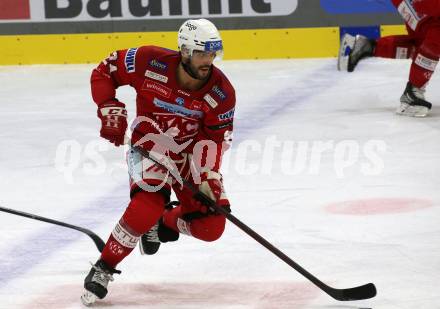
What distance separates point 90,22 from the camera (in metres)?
9.48

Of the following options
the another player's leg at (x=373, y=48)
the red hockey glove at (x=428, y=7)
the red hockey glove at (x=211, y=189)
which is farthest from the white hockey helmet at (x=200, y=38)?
the another player's leg at (x=373, y=48)

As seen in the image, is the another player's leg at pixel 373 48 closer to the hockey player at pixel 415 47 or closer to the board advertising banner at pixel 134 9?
the hockey player at pixel 415 47

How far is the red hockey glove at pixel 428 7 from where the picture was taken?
716 cm

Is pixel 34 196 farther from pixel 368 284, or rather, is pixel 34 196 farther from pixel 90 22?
pixel 90 22

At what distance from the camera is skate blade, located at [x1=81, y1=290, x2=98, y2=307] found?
3.99 metres

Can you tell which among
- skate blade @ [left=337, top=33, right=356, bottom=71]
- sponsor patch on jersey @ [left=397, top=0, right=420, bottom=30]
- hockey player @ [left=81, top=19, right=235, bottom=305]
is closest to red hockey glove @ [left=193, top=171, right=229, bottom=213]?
hockey player @ [left=81, top=19, right=235, bottom=305]

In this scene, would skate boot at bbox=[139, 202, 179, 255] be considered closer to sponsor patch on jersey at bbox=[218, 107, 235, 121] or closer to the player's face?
sponsor patch on jersey at bbox=[218, 107, 235, 121]

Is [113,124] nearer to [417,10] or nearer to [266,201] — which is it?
[266,201]

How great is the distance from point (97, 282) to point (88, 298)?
7 cm

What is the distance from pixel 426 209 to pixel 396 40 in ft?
8.39

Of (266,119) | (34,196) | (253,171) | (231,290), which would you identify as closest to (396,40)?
(266,119)

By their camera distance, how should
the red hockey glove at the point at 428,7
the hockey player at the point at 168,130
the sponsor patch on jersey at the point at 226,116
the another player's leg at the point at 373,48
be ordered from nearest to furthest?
the hockey player at the point at 168,130 → the sponsor patch on jersey at the point at 226,116 → the red hockey glove at the point at 428,7 → the another player's leg at the point at 373,48

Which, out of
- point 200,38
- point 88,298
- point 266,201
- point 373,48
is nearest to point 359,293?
point 88,298

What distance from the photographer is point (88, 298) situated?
13.1 ft
